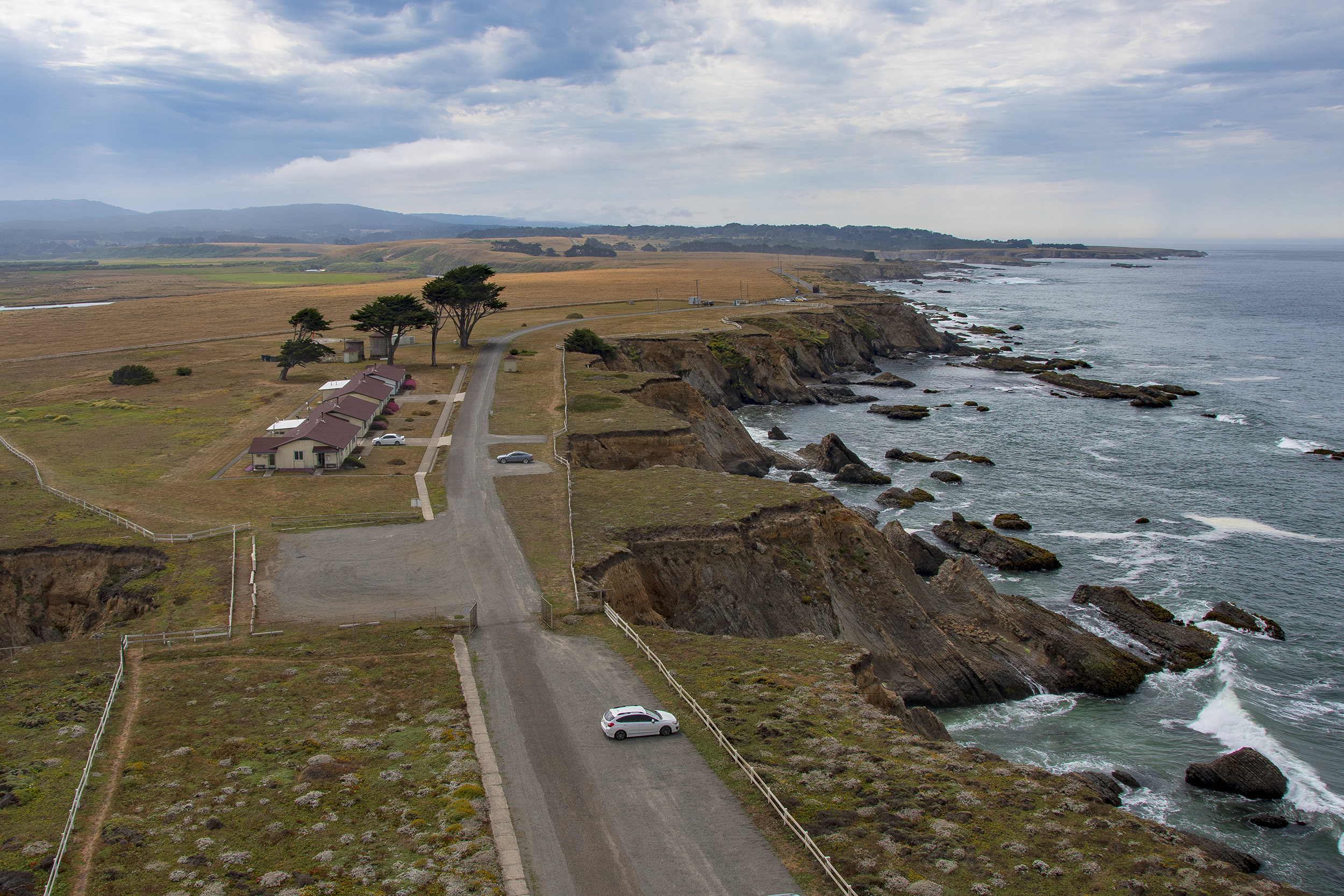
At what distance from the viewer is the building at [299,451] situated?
5312 cm

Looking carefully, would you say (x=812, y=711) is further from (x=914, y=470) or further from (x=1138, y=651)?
(x=914, y=470)

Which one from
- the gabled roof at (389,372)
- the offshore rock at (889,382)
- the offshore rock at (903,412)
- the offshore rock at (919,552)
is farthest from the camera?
the offshore rock at (889,382)

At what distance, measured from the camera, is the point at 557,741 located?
23844 millimetres

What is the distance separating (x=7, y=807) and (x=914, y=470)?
68.9 m

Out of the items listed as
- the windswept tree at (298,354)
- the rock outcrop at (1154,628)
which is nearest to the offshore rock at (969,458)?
the rock outcrop at (1154,628)

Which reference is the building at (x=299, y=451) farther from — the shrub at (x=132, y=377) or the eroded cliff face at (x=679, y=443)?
the shrub at (x=132, y=377)

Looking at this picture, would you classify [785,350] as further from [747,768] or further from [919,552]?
[747,768]

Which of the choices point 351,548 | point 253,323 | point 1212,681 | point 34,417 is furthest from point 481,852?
point 253,323

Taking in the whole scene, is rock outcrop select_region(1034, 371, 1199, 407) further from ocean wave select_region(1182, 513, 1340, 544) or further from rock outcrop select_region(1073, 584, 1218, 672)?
rock outcrop select_region(1073, 584, 1218, 672)

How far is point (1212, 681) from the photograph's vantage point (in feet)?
136

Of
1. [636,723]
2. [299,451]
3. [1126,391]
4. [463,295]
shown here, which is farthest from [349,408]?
[1126,391]

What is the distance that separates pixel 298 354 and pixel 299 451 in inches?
1614

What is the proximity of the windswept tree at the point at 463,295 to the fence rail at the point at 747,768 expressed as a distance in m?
69.0

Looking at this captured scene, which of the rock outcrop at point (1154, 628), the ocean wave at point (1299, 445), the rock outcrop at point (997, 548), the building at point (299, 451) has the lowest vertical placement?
the rock outcrop at point (1154, 628)
